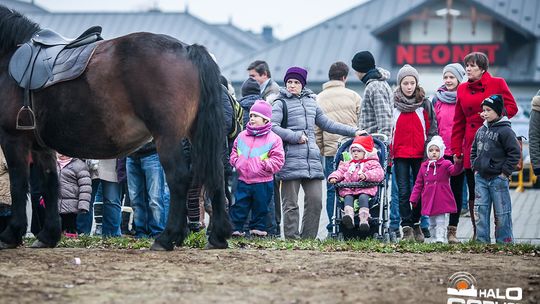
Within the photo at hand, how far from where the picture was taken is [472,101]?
1323 centimetres

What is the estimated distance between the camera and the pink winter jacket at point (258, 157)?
13.6 meters

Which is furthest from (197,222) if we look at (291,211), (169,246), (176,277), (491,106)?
(176,277)

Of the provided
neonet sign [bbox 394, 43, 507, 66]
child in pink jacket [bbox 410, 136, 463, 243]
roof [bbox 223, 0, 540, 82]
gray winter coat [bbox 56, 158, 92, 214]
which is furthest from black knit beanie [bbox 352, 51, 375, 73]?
neonet sign [bbox 394, 43, 507, 66]

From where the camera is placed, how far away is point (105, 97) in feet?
35.2

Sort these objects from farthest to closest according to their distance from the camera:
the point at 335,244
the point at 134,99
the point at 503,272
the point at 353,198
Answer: the point at 353,198
the point at 335,244
the point at 134,99
the point at 503,272

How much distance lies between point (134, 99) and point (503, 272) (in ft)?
12.8

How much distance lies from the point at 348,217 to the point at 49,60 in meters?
4.16

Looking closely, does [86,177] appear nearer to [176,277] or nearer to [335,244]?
[335,244]

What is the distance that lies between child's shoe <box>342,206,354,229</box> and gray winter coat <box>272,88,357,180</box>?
0.88 meters

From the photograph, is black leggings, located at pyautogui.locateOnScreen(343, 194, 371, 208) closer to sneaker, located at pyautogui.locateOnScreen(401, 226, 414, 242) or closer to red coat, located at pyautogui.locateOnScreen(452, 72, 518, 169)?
sneaker, located at pyautogui.locateOnScreen(401, 226, 414, 242)

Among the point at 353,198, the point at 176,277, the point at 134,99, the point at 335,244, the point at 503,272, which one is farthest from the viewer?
the point at 353,198

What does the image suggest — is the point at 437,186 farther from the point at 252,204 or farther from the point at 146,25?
the point at 146,25

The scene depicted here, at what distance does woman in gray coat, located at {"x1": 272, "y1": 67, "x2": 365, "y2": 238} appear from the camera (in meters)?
14.0

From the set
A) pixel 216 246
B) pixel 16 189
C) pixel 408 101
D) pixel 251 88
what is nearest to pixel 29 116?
pixel 16 189
